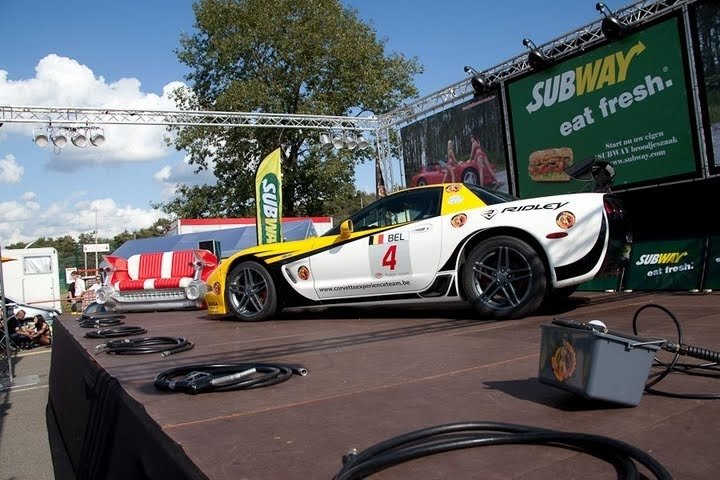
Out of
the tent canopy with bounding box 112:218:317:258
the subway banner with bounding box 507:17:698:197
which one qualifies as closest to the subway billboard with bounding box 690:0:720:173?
the subway banner with bounding box 507:17:698:197

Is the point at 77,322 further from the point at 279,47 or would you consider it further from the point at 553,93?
the point at 279,47

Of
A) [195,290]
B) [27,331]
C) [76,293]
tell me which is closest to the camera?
[195,290]

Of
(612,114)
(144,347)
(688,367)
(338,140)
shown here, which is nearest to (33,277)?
(338,140)

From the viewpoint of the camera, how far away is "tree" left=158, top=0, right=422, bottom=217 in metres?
28.3

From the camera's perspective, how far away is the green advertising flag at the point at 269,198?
1359cm

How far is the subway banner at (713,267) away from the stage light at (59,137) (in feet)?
47.3

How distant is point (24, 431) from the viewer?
239 inches

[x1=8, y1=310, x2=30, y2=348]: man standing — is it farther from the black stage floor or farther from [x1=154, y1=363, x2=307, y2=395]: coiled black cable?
[x1=154, y1=363, x2=307, y2=395]: coiled black cable

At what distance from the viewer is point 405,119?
1551 centimetres

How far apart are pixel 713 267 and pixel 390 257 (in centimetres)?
436

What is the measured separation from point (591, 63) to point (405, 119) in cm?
616

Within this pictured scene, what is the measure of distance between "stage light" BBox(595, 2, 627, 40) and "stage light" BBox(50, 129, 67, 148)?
12690 mm

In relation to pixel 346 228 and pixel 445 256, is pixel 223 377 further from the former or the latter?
pixel 346 228

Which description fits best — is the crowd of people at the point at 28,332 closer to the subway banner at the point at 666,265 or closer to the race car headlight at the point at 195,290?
the race car headlight at the point at 195,290
